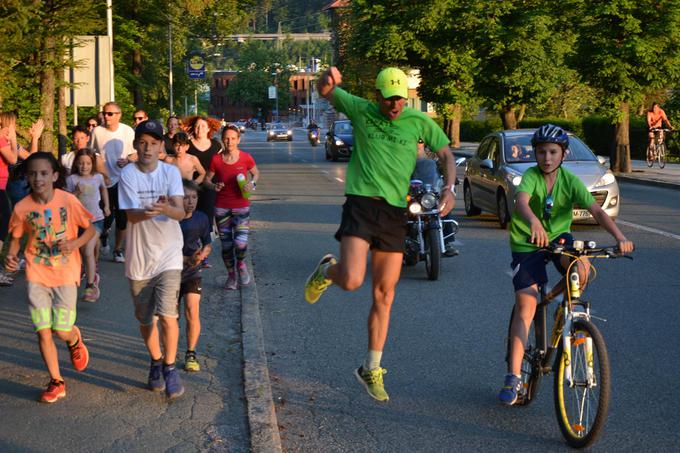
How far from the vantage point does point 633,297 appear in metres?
10.4

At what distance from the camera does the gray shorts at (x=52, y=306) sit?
6602mm

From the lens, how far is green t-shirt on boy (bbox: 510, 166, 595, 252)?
6094mm

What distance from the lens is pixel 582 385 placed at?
5.63m

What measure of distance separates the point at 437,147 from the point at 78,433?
2.53m

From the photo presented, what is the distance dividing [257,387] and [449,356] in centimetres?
168

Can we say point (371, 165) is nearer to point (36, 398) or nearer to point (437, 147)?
point (437, 147)

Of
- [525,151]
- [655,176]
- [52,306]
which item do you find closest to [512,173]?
[525,151]

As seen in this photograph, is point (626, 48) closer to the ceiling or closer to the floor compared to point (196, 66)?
closer to the floor

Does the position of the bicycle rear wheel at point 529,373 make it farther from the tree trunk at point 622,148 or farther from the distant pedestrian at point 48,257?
the tree trunk at point 622,148

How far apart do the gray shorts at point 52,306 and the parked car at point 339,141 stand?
3635cm

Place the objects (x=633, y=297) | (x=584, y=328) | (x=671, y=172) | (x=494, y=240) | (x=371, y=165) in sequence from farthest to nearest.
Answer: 1. (x=671, y=172)
2. (x=494, y=240)
3. (x=633, y=297)
4. (x=371, y=165)
5. (x=584, y=328)

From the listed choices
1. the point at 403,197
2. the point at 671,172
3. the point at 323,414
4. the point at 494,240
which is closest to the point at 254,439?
the point at 323,414

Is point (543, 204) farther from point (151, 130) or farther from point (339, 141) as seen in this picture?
point (339, 141)

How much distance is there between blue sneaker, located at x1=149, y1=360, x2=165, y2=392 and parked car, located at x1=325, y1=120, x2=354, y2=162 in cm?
3620
